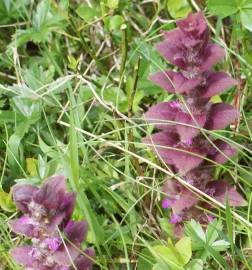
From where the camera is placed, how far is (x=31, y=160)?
206 cm

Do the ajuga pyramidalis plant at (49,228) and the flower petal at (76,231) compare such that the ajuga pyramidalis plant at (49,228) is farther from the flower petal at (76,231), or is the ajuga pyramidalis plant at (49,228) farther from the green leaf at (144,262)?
the green leaf at (144,262)

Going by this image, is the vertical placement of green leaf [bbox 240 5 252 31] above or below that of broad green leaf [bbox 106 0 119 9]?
below

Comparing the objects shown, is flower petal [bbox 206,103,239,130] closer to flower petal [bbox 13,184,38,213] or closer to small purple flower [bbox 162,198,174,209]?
small purple flower [bbox 162,198,174,209]

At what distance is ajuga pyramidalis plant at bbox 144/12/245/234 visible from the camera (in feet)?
5.54

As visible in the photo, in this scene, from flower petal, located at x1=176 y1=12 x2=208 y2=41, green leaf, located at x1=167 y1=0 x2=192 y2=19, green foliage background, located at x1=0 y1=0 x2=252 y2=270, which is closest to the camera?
flower petal, located at x1=176 y1=12 x2=208 y2=41

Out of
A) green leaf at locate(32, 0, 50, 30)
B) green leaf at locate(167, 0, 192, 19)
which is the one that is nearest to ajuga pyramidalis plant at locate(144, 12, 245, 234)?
green leaf at locate(167, 0, 192, 19)

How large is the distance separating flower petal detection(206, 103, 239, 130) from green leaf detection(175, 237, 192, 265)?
0.31m

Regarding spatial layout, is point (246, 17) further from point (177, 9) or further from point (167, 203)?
point (167, 203)

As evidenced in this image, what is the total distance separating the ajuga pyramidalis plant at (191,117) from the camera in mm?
1689

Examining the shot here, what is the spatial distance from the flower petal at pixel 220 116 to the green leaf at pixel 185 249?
12.4 inches

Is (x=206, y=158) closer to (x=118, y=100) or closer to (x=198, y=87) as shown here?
(x=198, y=87)

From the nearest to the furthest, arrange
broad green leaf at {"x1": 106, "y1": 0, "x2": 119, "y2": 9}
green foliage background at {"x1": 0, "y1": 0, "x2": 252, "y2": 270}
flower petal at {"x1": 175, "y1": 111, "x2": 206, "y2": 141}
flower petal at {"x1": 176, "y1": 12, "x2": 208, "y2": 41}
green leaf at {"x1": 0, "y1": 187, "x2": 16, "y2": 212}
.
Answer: flower petal at {"x1": 176, "y1": 12, "x2": 208, "y2": 41}
flower petal at {"x1": 175, "y1": 111, "x2": 206, "y2": 141}
green foliage background at {"x1": 0, "y1": 0, "x2": 252, "y2": 270}
green leaf at {"x1": 0, "y1": 187, "x2": 16, "y2": 212}
broad green leaf at {"x1": 106, "y1": 0, "x2": 119, "y2": 9}

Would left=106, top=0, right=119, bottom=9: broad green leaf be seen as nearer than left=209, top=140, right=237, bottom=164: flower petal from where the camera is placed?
No

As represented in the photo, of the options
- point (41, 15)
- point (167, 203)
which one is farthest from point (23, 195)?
point (41, 15)
